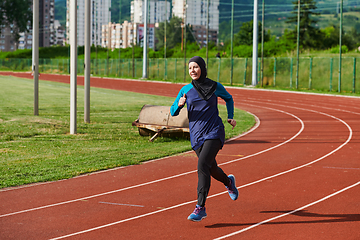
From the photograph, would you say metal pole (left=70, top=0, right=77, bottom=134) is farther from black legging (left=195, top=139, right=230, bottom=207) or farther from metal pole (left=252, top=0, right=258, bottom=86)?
metal pole (left=252, top=0, right=258, bottom=86)

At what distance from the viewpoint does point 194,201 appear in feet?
22.4

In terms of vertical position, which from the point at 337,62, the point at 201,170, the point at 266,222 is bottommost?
the point at 266,222

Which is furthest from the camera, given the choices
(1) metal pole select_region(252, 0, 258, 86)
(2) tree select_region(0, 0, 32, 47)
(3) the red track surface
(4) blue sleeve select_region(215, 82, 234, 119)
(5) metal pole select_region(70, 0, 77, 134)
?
(2) tree select_region(0, 0, 32, 47)

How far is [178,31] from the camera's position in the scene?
136m

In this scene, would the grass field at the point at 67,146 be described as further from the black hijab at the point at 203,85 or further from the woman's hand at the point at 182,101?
the black hijab at the point at 203,85

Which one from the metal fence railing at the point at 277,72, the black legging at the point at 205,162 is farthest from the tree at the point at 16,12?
the black legging at the point at 205,162

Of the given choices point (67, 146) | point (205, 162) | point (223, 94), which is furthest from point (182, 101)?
point (67, 146)

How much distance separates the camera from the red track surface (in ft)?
18.2

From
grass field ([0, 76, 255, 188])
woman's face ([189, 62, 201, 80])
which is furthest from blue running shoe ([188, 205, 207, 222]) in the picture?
grass field ([0, 76, 255, 188])

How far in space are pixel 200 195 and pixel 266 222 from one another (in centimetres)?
91

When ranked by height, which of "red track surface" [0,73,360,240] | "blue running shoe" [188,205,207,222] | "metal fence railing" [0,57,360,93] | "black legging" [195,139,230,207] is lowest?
"red track surface" [0,73,360,240]

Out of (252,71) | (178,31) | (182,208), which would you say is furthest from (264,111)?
(178,31)

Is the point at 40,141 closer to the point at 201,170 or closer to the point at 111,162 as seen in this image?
the point at 111,162

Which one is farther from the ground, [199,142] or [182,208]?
[199,142]
